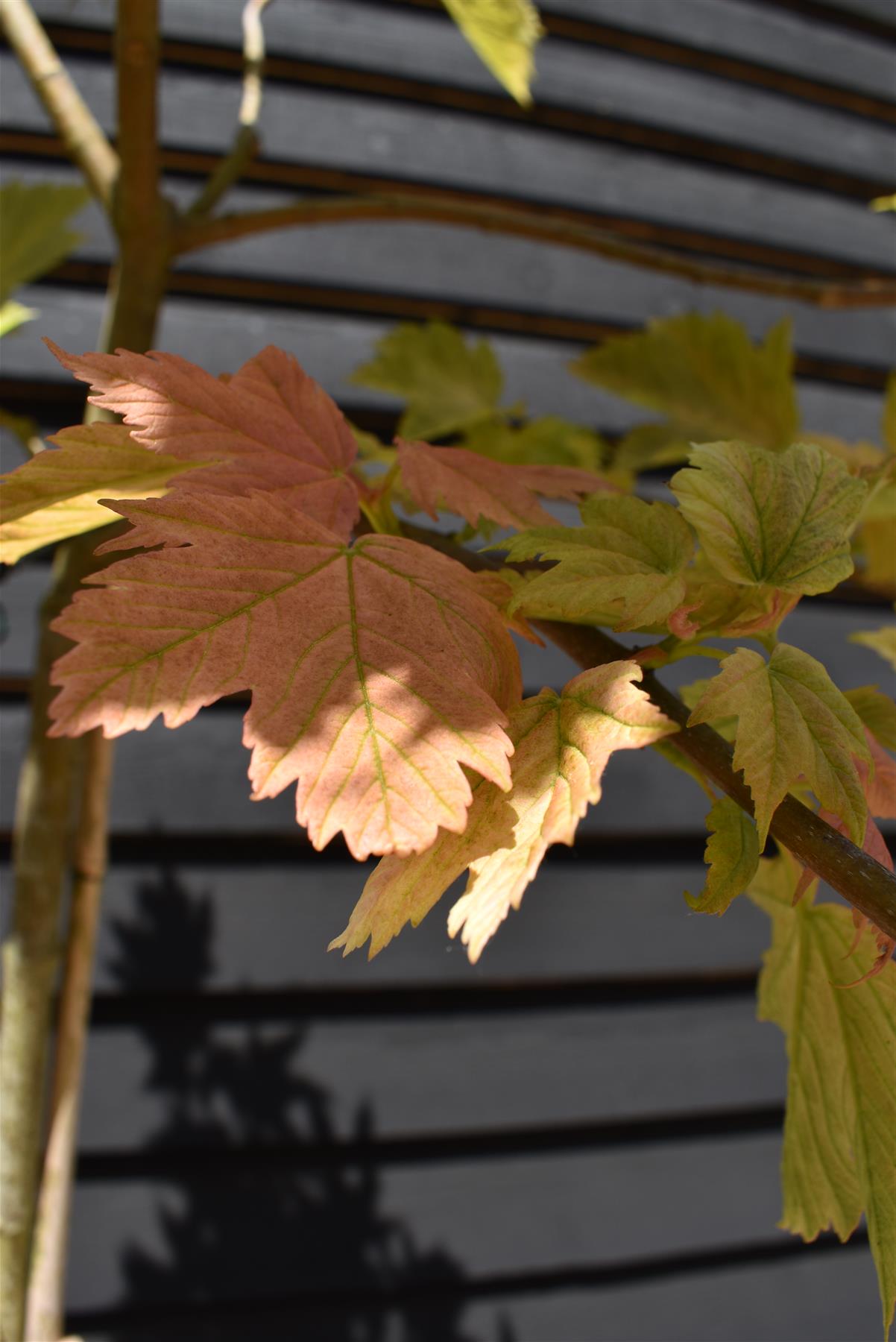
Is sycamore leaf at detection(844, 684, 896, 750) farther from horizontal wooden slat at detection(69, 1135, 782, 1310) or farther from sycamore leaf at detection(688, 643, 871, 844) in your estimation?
horizontal wooden slat at detection(69, 1135, 782, 1310)

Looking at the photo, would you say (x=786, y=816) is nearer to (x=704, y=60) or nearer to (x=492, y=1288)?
(x=492, y=1288)

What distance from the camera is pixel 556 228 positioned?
657 millimetres

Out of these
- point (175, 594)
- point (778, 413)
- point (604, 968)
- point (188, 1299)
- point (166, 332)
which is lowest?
point (188, 1299)

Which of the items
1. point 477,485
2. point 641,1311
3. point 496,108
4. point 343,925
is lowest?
point 641,1311

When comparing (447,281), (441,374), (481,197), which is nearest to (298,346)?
(447,281)

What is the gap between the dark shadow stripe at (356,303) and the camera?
138cm

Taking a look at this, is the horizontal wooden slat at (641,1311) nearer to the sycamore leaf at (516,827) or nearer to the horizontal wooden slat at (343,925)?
the horizontal wooden slat at (343,925)

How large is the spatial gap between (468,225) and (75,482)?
17.9 inches

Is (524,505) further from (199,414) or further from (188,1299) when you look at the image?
(188,1299)

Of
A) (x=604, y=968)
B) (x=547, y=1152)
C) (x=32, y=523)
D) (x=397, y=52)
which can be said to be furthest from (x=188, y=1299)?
(x=397, y=52)

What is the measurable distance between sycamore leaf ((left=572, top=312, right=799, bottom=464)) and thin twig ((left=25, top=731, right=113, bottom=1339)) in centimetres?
58

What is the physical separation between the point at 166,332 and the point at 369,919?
1319mm

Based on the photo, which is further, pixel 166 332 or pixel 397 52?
pixel 397 52

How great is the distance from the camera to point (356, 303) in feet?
4.90
